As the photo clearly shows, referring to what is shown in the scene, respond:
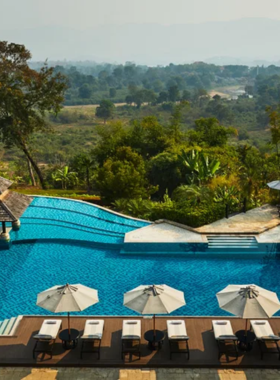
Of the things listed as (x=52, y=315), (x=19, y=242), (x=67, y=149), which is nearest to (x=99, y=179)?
(x=19, y=242)

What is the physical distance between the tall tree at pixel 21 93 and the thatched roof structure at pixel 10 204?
42.6 ft

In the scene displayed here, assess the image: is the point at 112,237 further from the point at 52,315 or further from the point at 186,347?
the point at 186,347

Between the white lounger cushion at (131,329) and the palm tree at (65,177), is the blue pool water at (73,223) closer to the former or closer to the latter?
the white lounger cushion at (131,329)

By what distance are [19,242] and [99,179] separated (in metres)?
7.73

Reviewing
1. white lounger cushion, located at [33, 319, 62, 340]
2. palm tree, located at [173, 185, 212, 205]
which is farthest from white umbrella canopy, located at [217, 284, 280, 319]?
palm tree, located at [173, 185, 212, 205]

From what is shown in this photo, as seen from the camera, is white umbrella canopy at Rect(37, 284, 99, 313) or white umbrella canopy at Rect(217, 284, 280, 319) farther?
white umbrella canopy at Rect(37, 284, 99, 313)

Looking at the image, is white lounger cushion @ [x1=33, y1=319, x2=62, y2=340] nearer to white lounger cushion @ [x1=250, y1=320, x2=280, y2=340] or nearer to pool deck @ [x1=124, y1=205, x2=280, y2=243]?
white lounger cushion @ [x1=250, y1=320, x2=280, y2=340]

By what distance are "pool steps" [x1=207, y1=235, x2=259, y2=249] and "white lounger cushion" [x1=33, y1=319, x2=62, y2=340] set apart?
887 cm

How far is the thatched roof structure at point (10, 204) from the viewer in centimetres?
1750

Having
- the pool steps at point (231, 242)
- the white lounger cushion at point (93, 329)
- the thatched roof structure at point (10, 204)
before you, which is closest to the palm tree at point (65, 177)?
the thatched roof structure at point (10, 204)

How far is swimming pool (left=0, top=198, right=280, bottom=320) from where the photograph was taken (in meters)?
14.6

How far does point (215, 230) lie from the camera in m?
19.6

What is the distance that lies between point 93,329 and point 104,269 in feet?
17.9

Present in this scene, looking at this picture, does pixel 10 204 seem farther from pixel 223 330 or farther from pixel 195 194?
pixel 223 330
